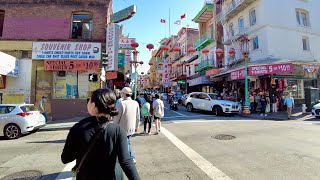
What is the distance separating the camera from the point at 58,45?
16766 millimetres

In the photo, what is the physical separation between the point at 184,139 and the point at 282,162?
3759 mm

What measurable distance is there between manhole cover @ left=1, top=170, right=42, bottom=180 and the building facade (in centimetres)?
1118

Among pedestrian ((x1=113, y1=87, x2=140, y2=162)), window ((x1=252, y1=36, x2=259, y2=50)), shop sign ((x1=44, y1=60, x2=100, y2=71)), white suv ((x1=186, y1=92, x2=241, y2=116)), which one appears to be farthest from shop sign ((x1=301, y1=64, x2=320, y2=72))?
pedestrian ((x1=113, y1=87, x2=140, y2=162))

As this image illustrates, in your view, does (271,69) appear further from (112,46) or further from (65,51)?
(65,51)

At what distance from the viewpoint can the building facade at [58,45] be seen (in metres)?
16.7

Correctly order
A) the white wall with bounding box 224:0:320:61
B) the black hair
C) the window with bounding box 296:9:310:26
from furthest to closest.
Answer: the window with bounding box 296:9:310:26 → the white wall with bounding box 224:0:320:61 → the black hair

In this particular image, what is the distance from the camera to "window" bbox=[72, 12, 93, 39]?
1784 cm

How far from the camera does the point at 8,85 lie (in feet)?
54.7

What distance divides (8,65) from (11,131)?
629 cm

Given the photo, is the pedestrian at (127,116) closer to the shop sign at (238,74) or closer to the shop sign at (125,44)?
the shop sign at (125,44)

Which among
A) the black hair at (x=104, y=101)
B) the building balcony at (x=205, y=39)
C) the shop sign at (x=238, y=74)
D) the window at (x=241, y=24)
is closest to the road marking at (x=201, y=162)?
the black hair at (x=104, y=101)

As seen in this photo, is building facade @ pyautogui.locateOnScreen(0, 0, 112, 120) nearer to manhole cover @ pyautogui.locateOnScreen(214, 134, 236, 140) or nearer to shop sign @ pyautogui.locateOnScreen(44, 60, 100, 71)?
shop sign @ pyautogui.locateOnScreen(44, 60, 100, 71)

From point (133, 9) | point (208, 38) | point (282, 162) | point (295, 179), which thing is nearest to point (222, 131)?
point (282, 162)

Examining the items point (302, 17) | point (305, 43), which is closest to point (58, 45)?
point (305, 43)
